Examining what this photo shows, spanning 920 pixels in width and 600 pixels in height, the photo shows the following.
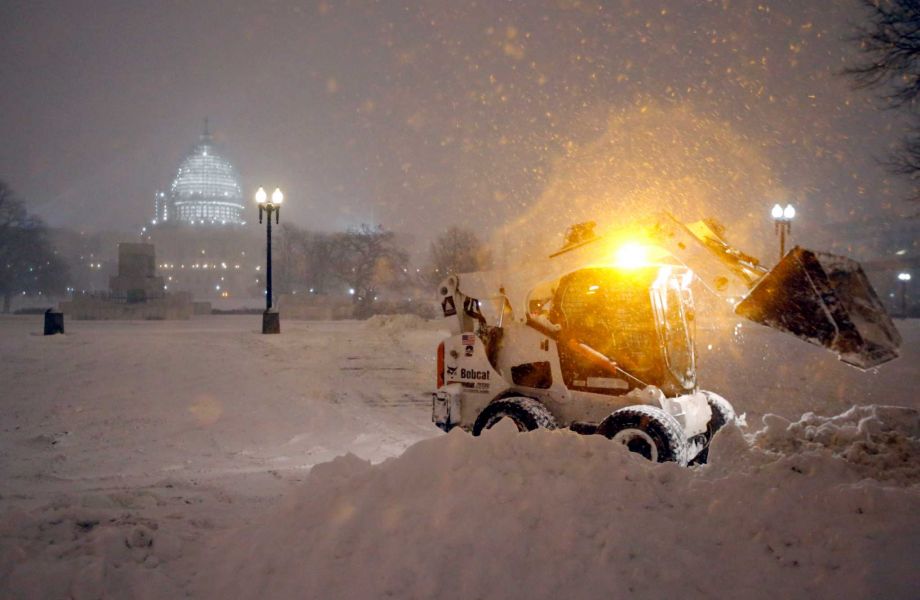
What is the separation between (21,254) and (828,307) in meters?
57.4

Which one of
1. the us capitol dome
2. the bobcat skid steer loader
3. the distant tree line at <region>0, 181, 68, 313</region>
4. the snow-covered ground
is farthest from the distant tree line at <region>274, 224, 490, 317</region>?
the us capitol dome

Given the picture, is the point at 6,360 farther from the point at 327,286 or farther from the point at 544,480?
the point at 327,286

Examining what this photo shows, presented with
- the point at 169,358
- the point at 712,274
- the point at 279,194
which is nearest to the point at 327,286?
the point at 279,194

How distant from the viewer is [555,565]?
382cm

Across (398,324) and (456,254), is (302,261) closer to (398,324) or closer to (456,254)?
(456,254)

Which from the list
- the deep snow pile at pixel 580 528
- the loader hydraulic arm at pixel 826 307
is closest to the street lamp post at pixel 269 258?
the deep snow pile at pixel 580 528

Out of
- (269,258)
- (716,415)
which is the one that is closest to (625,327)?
(716,415)

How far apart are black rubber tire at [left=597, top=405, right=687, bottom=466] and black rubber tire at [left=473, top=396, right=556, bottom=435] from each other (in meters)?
0.82

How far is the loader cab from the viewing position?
6.67 m

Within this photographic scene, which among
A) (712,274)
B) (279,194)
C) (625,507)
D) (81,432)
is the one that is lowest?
(81,432)

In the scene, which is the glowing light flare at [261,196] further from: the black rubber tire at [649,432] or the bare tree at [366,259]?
the bare tree at [366,259]

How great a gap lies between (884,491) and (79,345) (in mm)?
16870

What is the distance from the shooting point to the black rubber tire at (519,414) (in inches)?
267

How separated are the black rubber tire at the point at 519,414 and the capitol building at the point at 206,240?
8960 centimetres
